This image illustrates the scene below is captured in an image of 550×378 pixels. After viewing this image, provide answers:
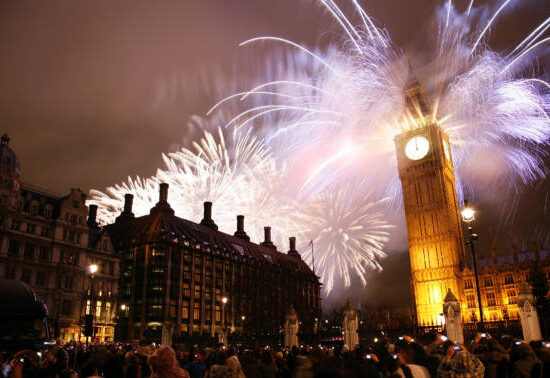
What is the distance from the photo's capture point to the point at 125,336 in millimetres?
74250

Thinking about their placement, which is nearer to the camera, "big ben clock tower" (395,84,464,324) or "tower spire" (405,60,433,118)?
"big ben clock tower" (395,84,464,324)

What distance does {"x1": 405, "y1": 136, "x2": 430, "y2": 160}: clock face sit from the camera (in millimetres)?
89219

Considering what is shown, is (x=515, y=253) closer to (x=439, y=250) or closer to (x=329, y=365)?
(x=439, y=250)

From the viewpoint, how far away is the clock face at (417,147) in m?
89.2

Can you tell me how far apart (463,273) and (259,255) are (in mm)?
48451

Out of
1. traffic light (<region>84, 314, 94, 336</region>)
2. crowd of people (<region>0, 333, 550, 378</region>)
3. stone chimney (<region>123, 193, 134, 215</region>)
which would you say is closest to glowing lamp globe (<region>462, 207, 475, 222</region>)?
crowd of people (<region>0, 333, 550, 378</region>)

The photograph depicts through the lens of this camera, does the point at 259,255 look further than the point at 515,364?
Yes

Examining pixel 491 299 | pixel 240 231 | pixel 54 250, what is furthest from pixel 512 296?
pixel 54 250

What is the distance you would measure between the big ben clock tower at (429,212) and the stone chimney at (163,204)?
4918cm

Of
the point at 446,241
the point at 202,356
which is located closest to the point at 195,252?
the point at 446,241

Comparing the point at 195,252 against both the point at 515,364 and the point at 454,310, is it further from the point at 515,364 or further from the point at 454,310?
the point at 515,364

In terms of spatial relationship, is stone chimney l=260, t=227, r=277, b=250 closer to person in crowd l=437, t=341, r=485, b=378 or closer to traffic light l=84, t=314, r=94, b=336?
traffic light l=84, t=314, r=94, b=336

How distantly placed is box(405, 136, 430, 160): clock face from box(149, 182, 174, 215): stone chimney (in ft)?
166

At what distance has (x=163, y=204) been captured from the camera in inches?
3531
